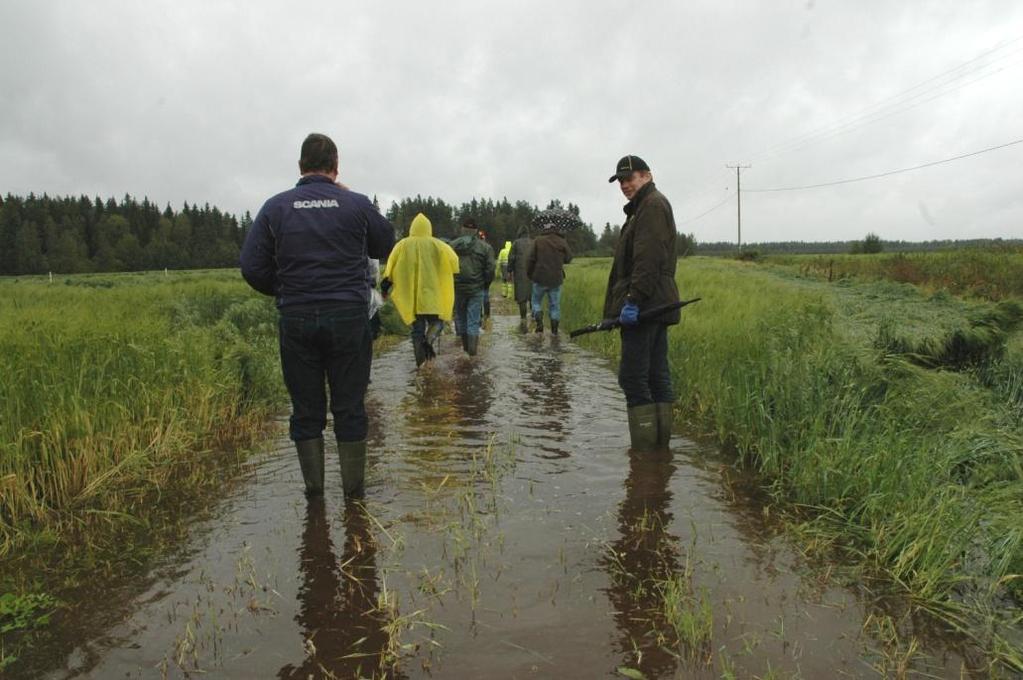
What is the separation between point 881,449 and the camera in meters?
3.68

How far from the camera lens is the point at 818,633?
2553 millimetres

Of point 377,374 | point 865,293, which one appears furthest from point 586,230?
point 377,374

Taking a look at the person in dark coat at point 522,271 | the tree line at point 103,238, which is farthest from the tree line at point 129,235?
the person in dark coat at point 522,271

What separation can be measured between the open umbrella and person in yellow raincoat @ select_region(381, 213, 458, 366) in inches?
145

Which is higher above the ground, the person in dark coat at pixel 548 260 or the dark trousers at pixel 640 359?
the person in dark coat at pixel 548 260

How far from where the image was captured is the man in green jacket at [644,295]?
15.3 feet

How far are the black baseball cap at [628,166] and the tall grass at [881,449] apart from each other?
1.85 meters

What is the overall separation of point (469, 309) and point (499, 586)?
22.5 ft

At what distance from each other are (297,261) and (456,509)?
178 cm

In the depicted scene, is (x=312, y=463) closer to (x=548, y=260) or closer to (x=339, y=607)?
(x=339, y=607)

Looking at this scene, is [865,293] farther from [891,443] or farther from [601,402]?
[891,443]

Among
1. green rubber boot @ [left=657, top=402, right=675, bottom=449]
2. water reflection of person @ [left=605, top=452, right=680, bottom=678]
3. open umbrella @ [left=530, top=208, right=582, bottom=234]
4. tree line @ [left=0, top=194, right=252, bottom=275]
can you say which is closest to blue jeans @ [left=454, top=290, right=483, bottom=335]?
open umbrella @ [left=530, top=208, right=582, bottom=234]

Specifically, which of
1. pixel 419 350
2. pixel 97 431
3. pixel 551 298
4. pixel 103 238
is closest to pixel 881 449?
pixel 97 431

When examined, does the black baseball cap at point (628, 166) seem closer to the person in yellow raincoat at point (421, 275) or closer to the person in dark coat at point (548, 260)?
the person in yellow raincoat at point (421, 275)
